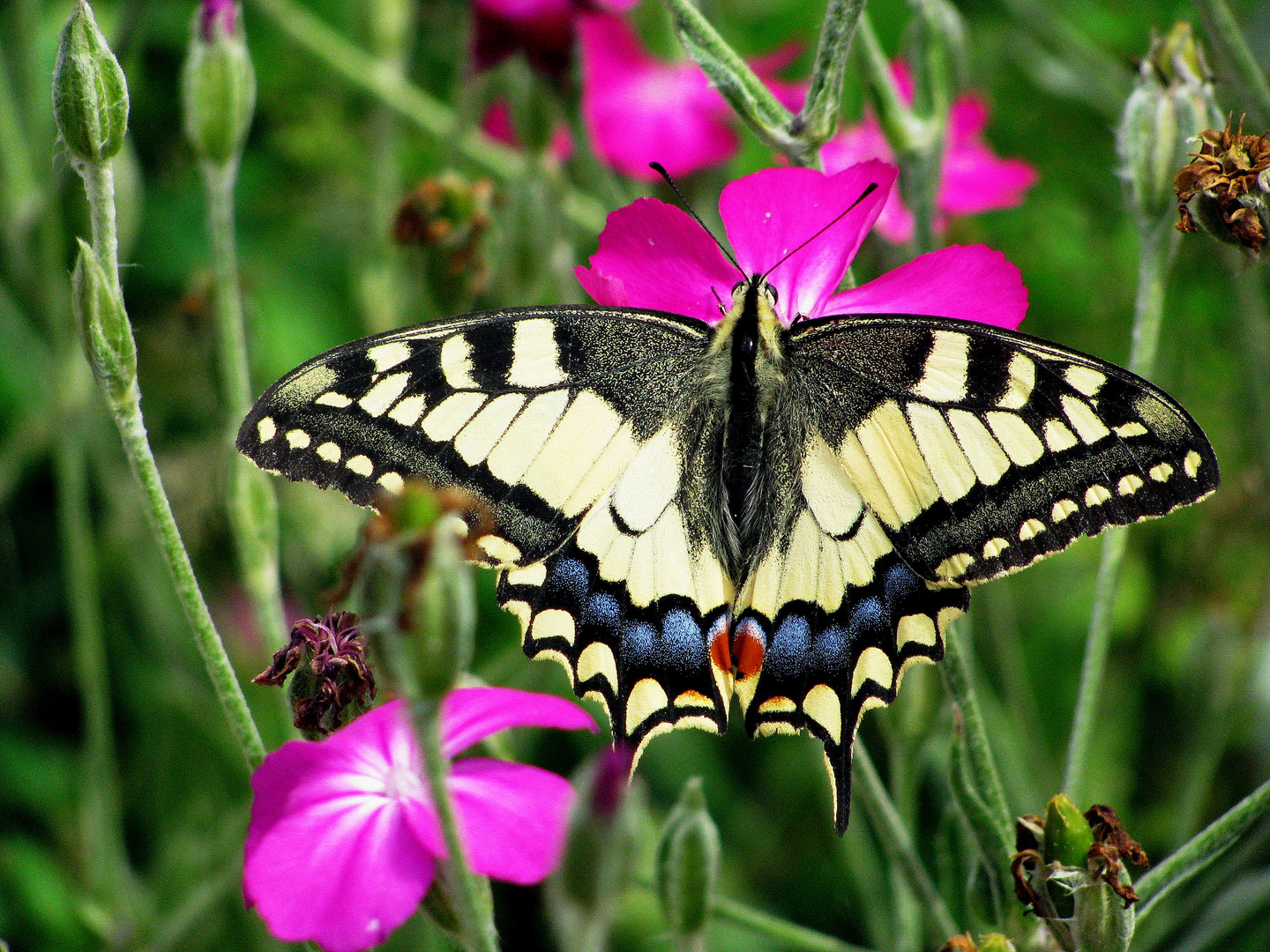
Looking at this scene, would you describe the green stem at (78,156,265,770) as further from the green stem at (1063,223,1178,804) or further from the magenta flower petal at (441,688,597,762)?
the green stem at (1063,223,1178,804)

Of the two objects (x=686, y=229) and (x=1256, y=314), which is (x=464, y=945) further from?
(x=1256, y=314)

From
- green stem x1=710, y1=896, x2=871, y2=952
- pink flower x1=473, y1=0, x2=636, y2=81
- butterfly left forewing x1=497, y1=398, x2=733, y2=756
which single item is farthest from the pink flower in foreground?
pink flower x1=473, y1=0, x2=636, y2=81

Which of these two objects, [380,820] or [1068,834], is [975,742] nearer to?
[1068,834]

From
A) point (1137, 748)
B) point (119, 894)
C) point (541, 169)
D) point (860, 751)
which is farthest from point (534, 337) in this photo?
point (1137, 748)

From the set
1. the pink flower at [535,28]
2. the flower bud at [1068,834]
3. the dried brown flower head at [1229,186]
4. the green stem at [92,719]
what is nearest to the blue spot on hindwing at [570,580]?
the flower bud at [1068,834]

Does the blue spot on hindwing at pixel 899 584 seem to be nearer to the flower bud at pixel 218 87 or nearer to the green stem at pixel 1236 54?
the green stem at pixel 1236 54

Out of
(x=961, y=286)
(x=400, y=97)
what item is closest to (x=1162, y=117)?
(x=961, y=286)

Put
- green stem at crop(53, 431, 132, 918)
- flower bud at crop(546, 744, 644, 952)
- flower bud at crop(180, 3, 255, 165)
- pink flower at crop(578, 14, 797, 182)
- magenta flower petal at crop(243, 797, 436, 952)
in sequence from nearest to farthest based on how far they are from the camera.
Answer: flower bud at crop(546, 744, 644, 952) → magenta flower petal at crop(243, 797, 436, 952) → flower bud at crop(180, 3, 255, 165) → green stem at crop(53, 431, 132, 918) → pink flower at crop(578, 14, 797, 182)
